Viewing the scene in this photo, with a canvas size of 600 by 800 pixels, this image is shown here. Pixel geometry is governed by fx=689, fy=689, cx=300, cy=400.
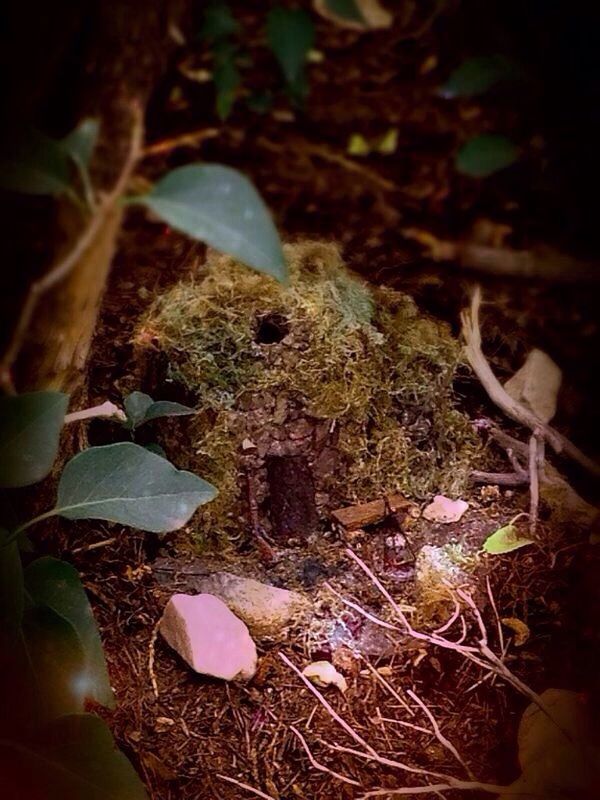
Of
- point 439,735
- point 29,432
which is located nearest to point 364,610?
point 439,735

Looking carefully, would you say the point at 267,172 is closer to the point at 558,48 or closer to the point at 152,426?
the point at 558,48

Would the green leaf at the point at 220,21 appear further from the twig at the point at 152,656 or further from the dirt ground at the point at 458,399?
the twig at the point at 152,656

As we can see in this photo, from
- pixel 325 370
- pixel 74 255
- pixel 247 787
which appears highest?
pixel 74 255

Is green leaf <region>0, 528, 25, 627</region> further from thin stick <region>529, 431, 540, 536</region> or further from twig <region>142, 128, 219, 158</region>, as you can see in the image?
thin stick <region>529, 431, 540, 536</region>

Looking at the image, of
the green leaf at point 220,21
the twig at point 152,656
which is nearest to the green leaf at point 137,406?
the twig at point 152,656

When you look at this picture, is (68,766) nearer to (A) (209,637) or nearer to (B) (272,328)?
(A) (209,637)

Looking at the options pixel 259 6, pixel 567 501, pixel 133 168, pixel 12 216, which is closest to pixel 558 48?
pixel 259 6
